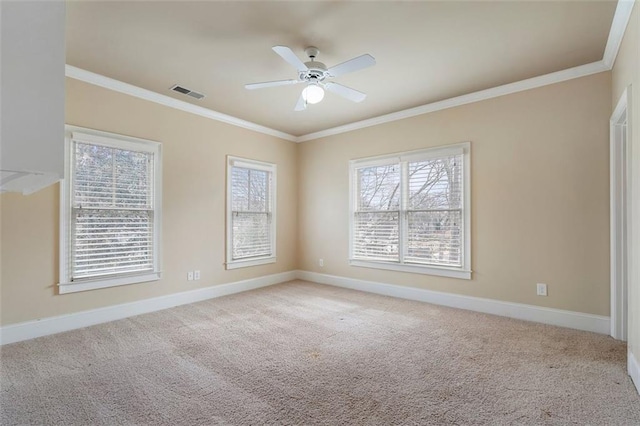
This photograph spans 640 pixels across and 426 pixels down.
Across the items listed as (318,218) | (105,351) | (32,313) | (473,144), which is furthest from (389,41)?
(32,313)

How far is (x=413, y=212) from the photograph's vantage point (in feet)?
15.2

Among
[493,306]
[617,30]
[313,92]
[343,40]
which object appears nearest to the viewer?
[617,30]

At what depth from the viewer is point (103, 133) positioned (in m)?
3.63

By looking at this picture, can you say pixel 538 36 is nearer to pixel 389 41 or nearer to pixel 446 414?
pixel 389 41

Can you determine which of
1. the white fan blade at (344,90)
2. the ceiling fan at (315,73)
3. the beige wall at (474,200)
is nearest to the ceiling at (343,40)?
the ceiling fan at (315,73)

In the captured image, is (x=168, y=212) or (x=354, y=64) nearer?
(x=354, y=64)

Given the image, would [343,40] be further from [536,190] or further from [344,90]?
[536,190]

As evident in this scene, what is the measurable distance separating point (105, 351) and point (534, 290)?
4.50 m

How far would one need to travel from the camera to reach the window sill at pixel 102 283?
3.38 meters

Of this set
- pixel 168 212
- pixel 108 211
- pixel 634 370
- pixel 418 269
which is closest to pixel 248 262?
pixel 168 212

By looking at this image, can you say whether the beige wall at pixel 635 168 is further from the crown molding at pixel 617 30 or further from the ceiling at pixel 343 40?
the ceiling at pixel 343 40

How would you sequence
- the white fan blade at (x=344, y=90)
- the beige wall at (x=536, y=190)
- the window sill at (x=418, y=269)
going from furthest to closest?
the window sill at (x=418, y=269), the beige wall at (x=536, y=190), the white fan blade at (x=344, y=90)

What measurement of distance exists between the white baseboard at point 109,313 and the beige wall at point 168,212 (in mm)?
65

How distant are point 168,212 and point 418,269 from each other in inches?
140
